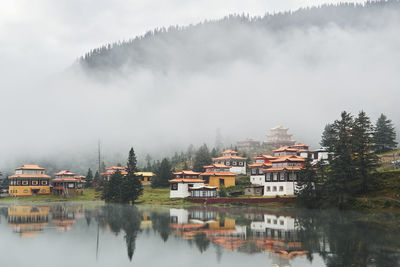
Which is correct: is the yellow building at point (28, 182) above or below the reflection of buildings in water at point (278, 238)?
above

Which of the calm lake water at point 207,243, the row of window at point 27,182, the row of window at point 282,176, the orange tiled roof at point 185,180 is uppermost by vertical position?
the row of window at point 282,176

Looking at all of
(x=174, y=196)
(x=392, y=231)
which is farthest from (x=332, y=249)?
(x=174, y=196)

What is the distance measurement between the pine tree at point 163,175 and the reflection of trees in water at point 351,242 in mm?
77296

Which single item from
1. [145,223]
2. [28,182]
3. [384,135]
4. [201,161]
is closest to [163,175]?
[201,161]

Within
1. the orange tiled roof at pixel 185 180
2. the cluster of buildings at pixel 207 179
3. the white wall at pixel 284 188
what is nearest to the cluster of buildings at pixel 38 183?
the cluster of buildings at pixel 207 179

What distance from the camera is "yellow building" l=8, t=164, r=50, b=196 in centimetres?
13025

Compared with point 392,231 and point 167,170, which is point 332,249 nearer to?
point 392,231

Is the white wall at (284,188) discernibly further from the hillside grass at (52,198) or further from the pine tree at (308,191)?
the hillside grass at (52,198)

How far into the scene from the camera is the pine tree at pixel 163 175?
4879 inches

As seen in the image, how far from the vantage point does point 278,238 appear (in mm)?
37062

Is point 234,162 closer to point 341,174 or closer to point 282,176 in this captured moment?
point 282,176

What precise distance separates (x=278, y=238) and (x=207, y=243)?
713 cm

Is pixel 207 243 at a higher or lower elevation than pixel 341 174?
lower

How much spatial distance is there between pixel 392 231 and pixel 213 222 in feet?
69.1
